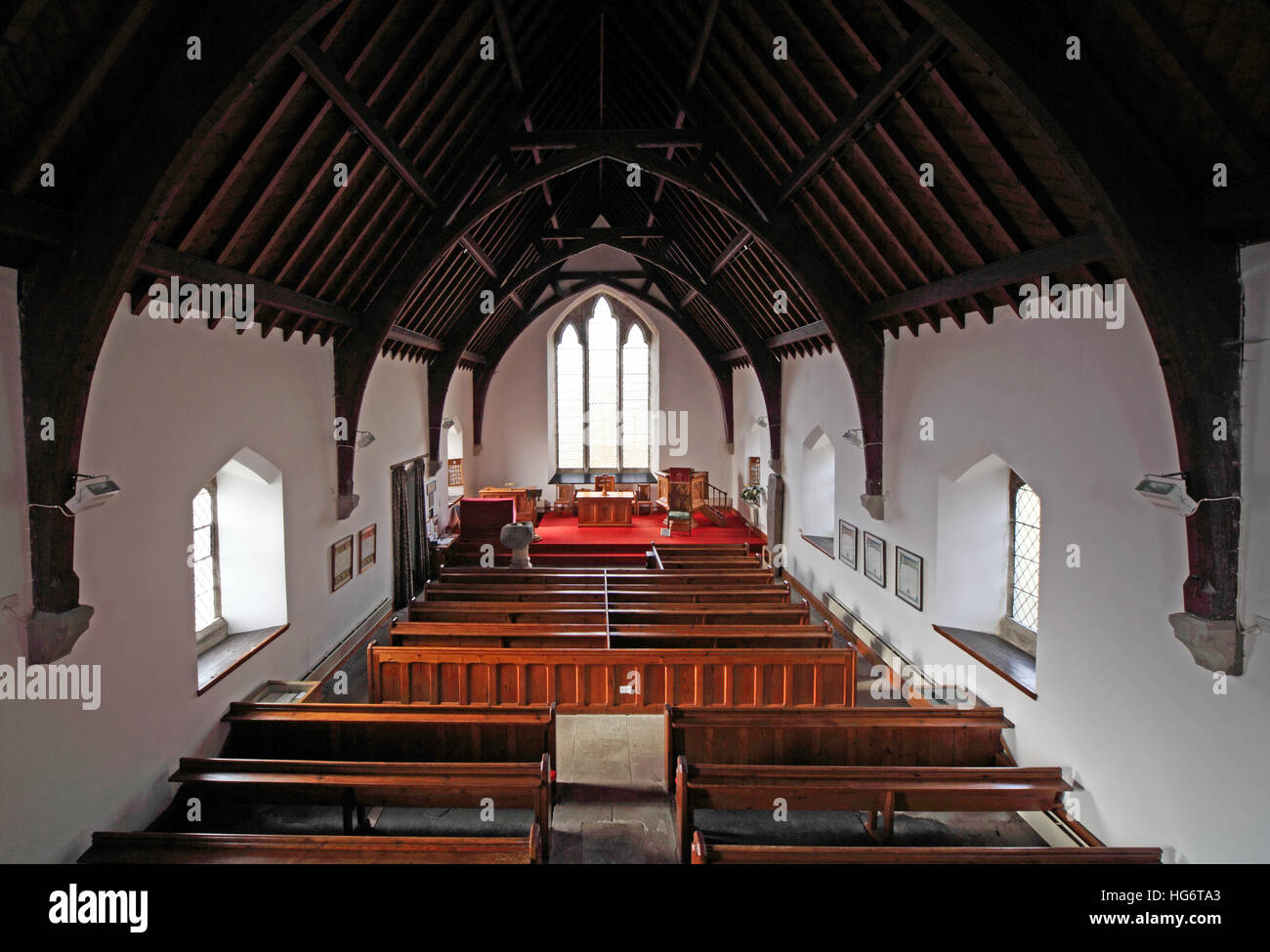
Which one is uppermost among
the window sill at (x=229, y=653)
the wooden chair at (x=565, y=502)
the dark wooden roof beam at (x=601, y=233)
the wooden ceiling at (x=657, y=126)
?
the dark wooden roof beam at (x=601, y=233)

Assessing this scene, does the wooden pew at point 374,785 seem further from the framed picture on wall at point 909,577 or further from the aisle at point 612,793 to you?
the framed picture on wall at point 909,577

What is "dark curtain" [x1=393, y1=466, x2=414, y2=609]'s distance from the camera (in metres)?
11.7

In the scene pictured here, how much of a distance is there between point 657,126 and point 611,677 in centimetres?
716

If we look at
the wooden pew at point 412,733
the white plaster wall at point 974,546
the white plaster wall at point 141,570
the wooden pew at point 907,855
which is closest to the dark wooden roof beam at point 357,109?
the white plaster wall at point 141,570

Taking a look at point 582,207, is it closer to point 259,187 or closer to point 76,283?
point 259,187

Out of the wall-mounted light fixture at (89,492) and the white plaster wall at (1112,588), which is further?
the wall-mounted light fixture at (89,492)

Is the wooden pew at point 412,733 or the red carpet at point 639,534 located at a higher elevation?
the red carpet at point 639,534

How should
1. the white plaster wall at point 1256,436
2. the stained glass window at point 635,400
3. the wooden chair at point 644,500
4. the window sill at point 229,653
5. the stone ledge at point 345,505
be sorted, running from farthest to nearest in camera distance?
the stained glass window at point 635,400 → the wooden chair at point 644,500 → the stone ledge at point 345,505 → the window sill at point 229,653 → the white plaster wall at point 1256,436

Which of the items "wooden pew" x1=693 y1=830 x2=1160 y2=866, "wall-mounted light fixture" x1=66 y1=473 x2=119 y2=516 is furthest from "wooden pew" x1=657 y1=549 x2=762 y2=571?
"wall-mounted light fixture" x1=66 y1=473 x2=119 y2=516

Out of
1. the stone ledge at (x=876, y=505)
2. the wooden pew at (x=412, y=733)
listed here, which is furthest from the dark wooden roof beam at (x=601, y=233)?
the wooden pew at (x=412, y=733)

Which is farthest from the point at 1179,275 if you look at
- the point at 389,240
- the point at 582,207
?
the point at 582,207

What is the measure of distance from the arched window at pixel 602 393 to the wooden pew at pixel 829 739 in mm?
12929

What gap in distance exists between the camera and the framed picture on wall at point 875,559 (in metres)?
8.89

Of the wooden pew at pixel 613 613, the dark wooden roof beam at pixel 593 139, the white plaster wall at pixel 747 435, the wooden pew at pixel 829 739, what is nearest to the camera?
the wooden pew at pixel 829 739
